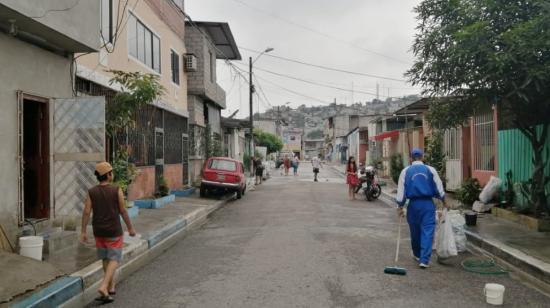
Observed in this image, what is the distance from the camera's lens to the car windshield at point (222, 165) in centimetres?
2169

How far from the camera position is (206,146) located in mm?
29578

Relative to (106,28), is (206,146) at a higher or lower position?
lower

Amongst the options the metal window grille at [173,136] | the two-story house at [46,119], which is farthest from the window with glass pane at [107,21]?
the metal window grille at [173,136]

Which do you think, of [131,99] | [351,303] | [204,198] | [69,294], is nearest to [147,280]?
[69,294]

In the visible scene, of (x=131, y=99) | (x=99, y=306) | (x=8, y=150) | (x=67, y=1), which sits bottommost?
(x=99, y=306)

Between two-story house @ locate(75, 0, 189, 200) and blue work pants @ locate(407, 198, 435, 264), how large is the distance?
673 centimetres

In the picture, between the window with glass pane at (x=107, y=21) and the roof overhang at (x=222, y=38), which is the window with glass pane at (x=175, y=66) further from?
the window with glass pane at (x=107, y=21)

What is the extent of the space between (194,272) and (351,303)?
2.76m

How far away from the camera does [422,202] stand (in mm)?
8352

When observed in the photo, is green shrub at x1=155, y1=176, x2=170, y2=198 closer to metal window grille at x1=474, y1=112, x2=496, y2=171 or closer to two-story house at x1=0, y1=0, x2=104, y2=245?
two-story house at x1=0, y1=0, x2=104, y2=245

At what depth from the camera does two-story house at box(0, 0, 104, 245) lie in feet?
27.4

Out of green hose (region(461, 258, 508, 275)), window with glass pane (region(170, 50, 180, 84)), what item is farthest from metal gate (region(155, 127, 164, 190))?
green hose (region(461, 258, 508, 275))

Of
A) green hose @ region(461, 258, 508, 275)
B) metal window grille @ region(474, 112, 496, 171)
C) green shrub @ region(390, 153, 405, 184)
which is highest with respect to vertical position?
metal window grille @ region(474, 112, 496, 171)

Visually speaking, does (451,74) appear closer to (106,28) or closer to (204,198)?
(106,28)
